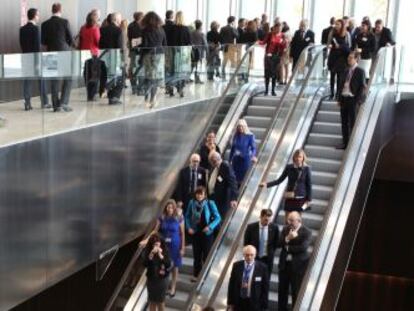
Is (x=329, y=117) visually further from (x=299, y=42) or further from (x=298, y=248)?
(x=298, y=248)

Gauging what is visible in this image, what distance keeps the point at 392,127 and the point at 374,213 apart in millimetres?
3685

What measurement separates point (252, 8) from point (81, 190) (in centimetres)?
1540

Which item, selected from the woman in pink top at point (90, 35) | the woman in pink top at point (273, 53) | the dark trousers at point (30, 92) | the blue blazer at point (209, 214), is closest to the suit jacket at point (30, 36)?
the woman in pink top at point (90, 35)

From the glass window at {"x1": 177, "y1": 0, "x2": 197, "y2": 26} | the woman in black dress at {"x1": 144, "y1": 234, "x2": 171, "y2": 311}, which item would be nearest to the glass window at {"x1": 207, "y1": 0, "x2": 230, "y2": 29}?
the glass window at {"x1": 177, "y1": 0, "x2": 197, "y2": 26}

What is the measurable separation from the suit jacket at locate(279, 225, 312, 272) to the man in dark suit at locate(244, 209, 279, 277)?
0.47 feet

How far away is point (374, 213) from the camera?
61.4ft

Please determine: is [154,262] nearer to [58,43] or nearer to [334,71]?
[58,43]

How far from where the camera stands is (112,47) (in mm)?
12156

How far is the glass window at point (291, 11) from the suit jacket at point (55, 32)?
12839 mm

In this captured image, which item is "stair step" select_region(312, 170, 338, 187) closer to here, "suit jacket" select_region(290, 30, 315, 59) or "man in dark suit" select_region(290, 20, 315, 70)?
"man in dark suit" select_region(290, 20, 315, 70)

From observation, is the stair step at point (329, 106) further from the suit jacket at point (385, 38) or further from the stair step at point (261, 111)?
the suit jacket at point (385, 38)

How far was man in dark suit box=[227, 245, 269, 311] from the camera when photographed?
841 centimetres

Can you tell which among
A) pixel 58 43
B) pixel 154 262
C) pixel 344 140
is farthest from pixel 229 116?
pixel 154 262

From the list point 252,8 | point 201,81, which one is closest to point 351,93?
point 201,81
